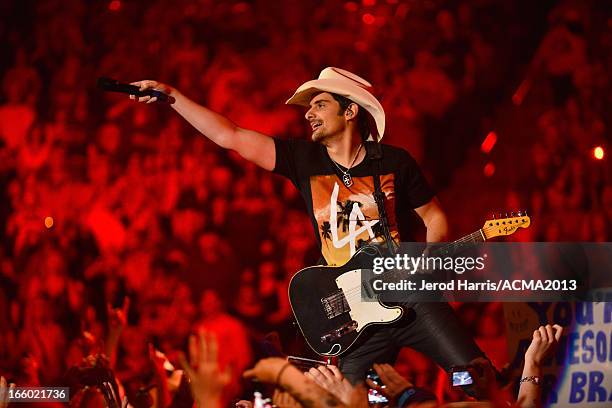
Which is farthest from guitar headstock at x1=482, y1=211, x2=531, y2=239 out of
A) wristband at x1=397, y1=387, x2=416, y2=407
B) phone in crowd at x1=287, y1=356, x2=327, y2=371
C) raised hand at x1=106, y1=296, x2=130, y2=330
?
raised hand at x1=106, y1=296, x2=130, y2=330

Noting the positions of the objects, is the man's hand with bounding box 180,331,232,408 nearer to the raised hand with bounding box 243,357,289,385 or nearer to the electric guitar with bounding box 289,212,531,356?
the raised hand with bounding box 243,357,289,385

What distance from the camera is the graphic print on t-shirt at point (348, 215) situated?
154 inches

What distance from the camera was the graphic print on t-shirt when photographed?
390 cm

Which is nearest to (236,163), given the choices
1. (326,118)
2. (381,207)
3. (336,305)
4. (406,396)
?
(326,118)

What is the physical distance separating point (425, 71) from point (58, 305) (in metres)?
2.11

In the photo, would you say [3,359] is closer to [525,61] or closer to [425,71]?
[425,71]

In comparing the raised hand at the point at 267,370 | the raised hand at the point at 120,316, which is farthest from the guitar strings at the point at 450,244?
the raised hand at the point at 120,316

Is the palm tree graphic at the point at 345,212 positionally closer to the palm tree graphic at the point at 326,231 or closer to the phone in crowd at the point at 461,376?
A: the palm tree graphic at the point at 326,231

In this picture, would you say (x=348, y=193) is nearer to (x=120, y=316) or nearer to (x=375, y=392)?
(x=375, y=392)

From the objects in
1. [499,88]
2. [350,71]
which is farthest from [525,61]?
[350,71]

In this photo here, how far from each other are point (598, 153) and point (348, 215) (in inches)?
50.0

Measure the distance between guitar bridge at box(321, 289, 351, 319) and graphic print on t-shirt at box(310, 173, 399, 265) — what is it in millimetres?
150

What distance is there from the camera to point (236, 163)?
4.34 metres

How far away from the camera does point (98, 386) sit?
4.28 meters
